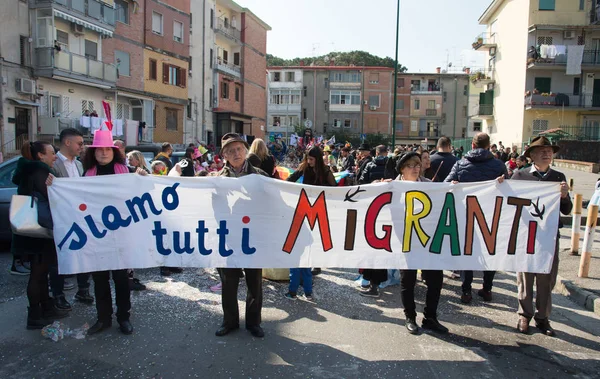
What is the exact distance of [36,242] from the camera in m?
4.67

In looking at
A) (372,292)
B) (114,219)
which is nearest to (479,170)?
(372,292)

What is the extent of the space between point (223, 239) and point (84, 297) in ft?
7.04

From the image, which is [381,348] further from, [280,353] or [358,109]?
[358,109]

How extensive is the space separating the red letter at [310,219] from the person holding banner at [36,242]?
244 cm

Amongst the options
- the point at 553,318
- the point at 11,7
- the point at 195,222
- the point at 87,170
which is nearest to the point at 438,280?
the point at 553,318

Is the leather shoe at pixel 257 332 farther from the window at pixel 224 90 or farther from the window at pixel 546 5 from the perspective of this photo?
the window at pixel 224 90

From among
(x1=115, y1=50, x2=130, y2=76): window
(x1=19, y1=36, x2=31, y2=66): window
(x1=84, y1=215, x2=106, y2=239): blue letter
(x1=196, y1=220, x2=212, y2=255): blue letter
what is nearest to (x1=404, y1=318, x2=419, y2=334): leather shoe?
(x1=196, y1=220, x2=212, y2=255): blue letter

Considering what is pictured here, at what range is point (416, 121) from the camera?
69375 mm

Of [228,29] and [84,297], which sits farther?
[228,29]

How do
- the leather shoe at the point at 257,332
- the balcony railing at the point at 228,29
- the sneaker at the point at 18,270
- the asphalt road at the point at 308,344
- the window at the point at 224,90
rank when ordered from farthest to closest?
the window at the point at 224,90, the balcony railing at the point at 228,29, the sneaker at the point at 18,270, the leather shoe at the point at 257,332, the asphalt road at the point at 308,344

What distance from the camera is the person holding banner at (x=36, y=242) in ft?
15.3

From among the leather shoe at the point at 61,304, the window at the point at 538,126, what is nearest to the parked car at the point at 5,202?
the leather shoe at the point at 61,304

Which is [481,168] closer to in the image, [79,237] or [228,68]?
[79,237]

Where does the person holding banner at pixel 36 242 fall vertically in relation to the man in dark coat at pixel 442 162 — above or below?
below
